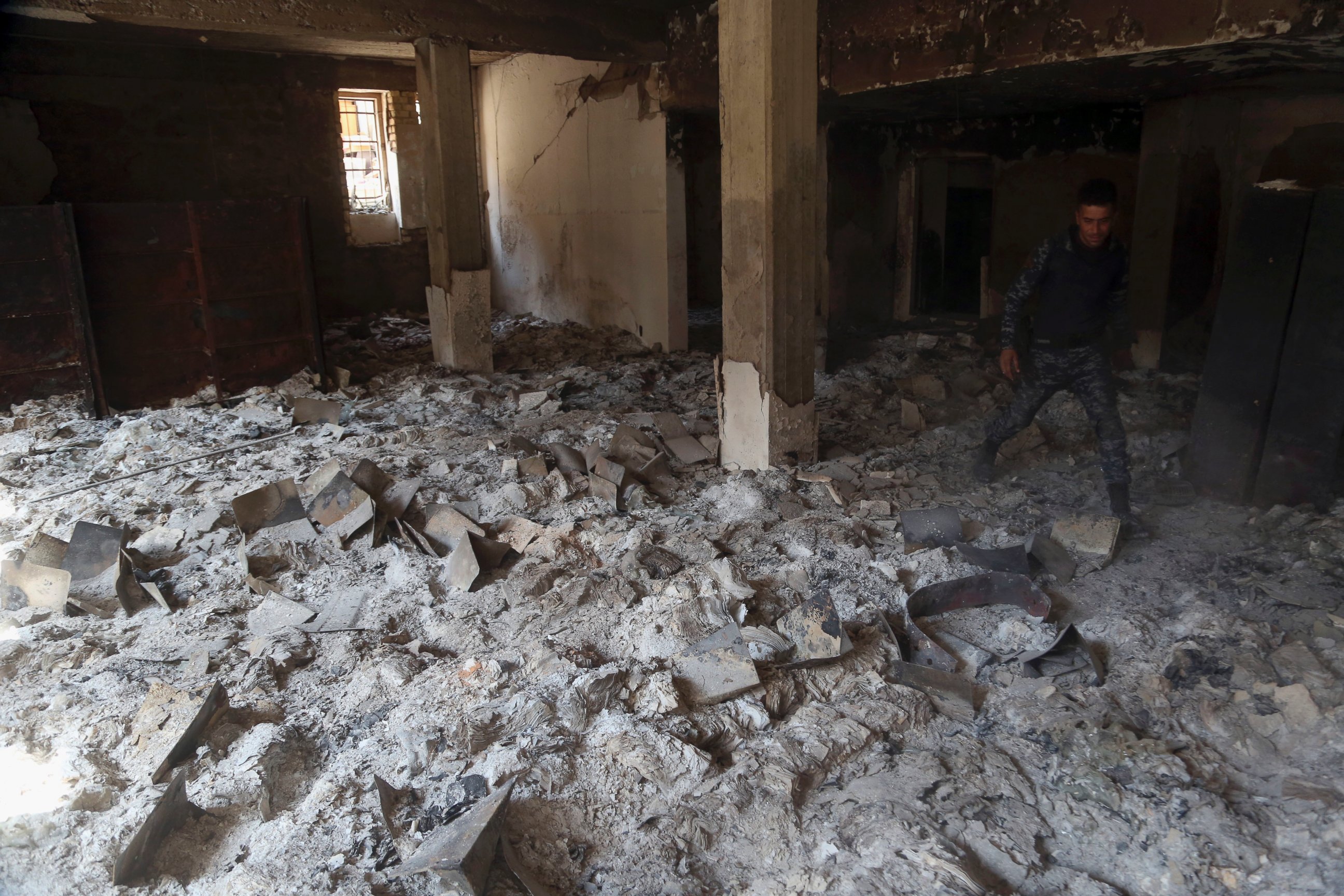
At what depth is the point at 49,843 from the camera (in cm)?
254

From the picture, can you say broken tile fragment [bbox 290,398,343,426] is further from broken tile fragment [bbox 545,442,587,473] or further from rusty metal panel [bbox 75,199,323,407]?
broken tile fragment [bbox 545,442,587,473]

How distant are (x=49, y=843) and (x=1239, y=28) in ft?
20.4

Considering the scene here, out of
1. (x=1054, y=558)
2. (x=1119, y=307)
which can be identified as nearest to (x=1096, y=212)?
(x=1119, y=307)

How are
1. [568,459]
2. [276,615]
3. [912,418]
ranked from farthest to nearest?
1. [912,418]
2. [568,459]
3. [276,615]

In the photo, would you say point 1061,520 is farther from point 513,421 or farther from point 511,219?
point 511,219

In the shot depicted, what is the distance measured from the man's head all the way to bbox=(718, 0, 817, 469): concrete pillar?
4.73 ft

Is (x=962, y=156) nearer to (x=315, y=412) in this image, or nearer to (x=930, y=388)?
(x=930, y=388)

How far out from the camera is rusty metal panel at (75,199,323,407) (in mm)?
7195

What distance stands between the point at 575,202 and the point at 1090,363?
749 cm

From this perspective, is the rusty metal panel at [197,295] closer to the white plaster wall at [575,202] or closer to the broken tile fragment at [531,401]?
the broken tile fragment at [531,401]

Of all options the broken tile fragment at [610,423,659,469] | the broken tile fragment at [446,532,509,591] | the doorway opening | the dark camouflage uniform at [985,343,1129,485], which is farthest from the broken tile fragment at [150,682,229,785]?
the doorway opening

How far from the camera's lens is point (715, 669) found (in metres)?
3.29

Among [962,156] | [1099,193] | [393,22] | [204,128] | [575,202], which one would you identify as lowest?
[1099,193]

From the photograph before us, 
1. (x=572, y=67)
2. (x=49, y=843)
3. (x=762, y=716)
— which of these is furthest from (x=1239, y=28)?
(x=572, y=67)
